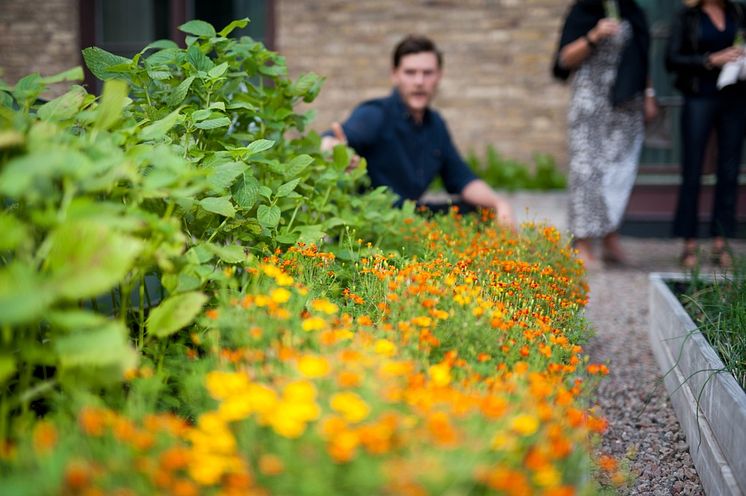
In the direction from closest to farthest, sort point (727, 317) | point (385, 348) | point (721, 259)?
point (385, 348)
point (727, 317)
point (721, 259)

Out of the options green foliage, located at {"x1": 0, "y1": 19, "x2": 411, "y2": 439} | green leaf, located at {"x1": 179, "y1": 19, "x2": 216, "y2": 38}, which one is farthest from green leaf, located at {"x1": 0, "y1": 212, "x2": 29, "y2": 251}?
green leaf, located at {"x1": 179, "y1": 19, "x2": 216, "y2": 38}

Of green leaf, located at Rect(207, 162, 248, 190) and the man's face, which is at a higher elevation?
the man's face

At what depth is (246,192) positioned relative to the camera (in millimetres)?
2301

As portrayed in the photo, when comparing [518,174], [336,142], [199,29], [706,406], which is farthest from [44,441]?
[518,174]

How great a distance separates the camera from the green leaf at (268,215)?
2359 mm

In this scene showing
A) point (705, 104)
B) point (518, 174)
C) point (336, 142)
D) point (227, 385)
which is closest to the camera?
point (227, 385)

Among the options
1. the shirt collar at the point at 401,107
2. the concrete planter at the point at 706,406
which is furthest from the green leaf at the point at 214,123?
the shirt collar at the point at 401,107

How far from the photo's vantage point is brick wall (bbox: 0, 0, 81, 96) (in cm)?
801

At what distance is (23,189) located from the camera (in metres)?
1.41

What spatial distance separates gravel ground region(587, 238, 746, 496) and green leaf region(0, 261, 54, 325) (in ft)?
4.36

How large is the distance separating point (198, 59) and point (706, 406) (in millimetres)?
1907

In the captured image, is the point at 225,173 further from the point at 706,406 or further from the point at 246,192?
the point at 706,406

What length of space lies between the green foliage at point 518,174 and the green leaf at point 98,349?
5868 millimetres

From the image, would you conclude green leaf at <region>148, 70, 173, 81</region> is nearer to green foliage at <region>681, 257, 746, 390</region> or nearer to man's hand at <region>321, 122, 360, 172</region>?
man's hand at <region>321, 122, 360, 172</region>
